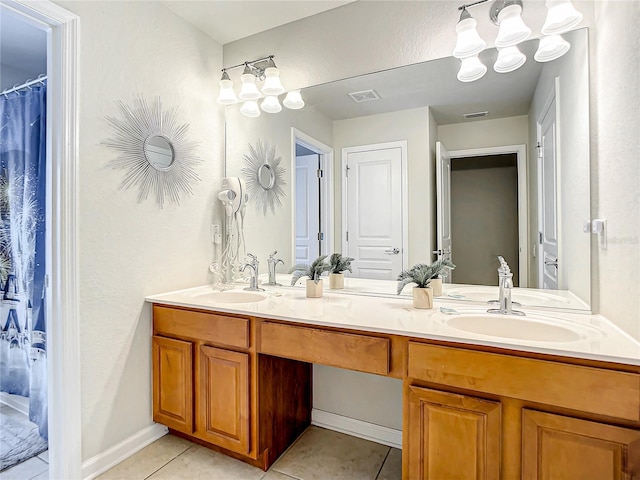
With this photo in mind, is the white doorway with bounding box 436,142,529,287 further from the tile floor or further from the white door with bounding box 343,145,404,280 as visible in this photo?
the tile floor

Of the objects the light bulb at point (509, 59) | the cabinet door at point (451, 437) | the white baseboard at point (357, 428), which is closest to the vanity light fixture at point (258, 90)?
the light bulb at point (509, 59)

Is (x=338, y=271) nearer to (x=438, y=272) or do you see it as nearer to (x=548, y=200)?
(x=438, y=272)

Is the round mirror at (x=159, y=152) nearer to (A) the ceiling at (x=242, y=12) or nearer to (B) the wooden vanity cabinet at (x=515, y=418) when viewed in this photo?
(A) the ceiling at (x=242, y=12)

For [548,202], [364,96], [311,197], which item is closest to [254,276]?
[311,197]

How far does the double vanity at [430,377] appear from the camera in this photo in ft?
3.48

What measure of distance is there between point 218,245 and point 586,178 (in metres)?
2.10

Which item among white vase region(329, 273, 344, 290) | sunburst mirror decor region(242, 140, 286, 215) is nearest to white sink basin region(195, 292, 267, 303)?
white vase region(329, 273, 344, 290)

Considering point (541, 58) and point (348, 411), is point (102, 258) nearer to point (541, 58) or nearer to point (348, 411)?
point (348, 411)

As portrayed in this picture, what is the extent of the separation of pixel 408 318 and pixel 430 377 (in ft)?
0.87

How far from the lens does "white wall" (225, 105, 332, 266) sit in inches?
89.1

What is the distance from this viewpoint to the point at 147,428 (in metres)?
1.97

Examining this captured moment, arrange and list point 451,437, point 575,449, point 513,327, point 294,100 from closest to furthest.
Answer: point 575,449, point 451,437, point 513,327, point 294,100

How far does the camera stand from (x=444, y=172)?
1.94m

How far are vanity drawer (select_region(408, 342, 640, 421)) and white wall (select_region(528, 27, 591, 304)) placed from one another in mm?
587
